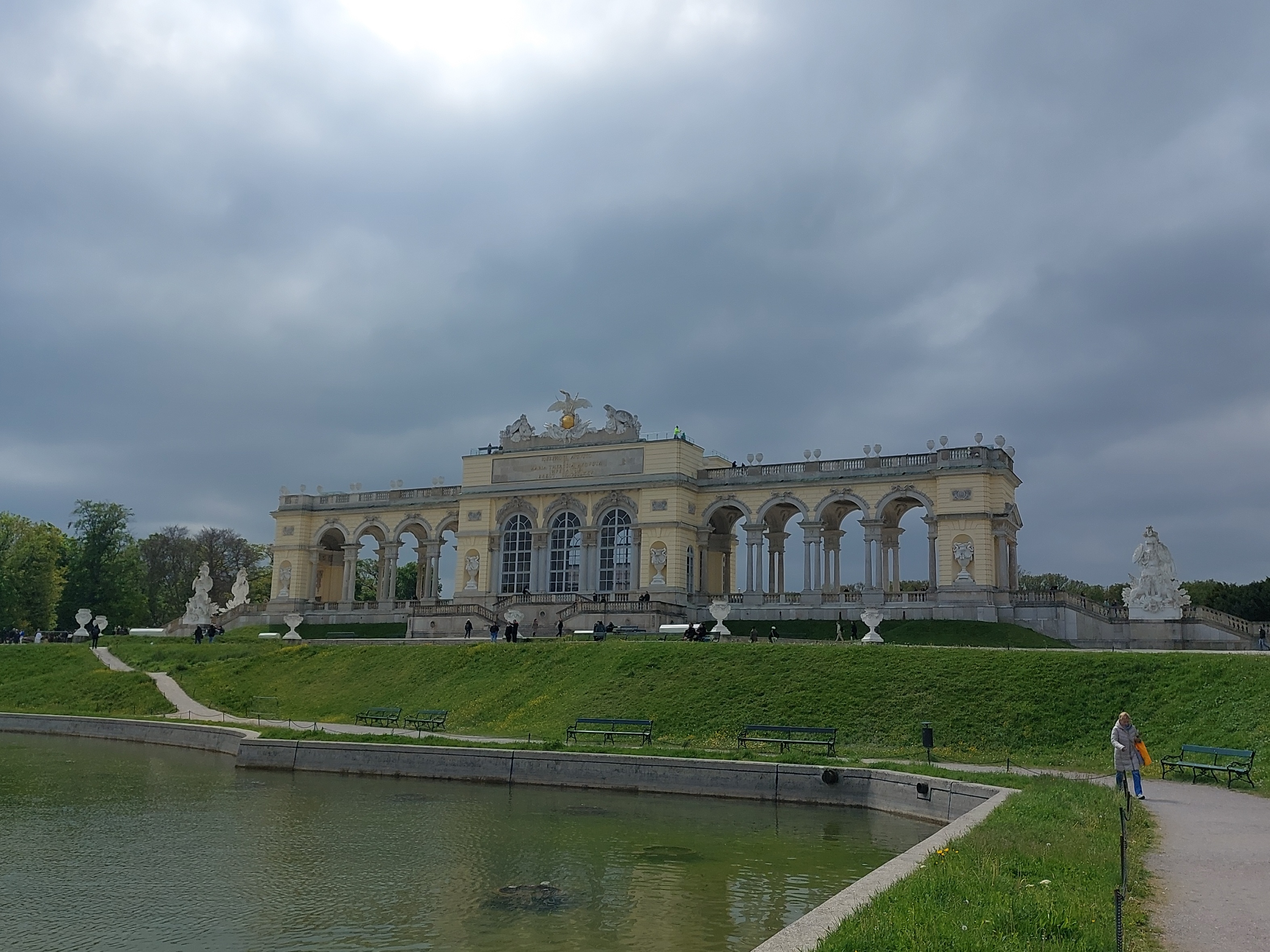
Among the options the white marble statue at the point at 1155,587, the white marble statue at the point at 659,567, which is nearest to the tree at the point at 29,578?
the white marble statue at the point at 659,567

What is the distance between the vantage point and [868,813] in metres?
21.1

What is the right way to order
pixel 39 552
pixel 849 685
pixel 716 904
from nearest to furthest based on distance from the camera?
pixel 716 904 → pixel 849 685 → pixel 39 552

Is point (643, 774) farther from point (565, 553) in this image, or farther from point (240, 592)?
point (240, 592)

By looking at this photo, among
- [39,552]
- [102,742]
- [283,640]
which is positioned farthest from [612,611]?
[39,552]

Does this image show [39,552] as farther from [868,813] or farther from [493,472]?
[868,813]

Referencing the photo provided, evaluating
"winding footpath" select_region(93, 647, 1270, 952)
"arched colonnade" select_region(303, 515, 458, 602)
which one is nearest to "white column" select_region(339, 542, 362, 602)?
"arched colonnade" select_region(303, 515, 458, 602)

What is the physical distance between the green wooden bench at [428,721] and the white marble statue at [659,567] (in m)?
27.4

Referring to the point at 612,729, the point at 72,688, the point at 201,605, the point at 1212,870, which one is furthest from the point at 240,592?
the point at 1212,870

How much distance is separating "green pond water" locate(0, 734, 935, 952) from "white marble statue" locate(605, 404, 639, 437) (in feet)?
131

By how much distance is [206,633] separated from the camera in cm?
6025

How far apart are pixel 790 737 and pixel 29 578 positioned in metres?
71.8

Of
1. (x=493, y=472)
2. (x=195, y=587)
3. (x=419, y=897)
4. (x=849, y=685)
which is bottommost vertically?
(x=419, y=897)

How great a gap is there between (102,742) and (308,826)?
17877 mm

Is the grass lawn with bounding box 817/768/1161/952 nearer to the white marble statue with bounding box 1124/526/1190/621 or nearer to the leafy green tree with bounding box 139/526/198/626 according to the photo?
the white marble statue with bounding box 1124/526/1190/621
